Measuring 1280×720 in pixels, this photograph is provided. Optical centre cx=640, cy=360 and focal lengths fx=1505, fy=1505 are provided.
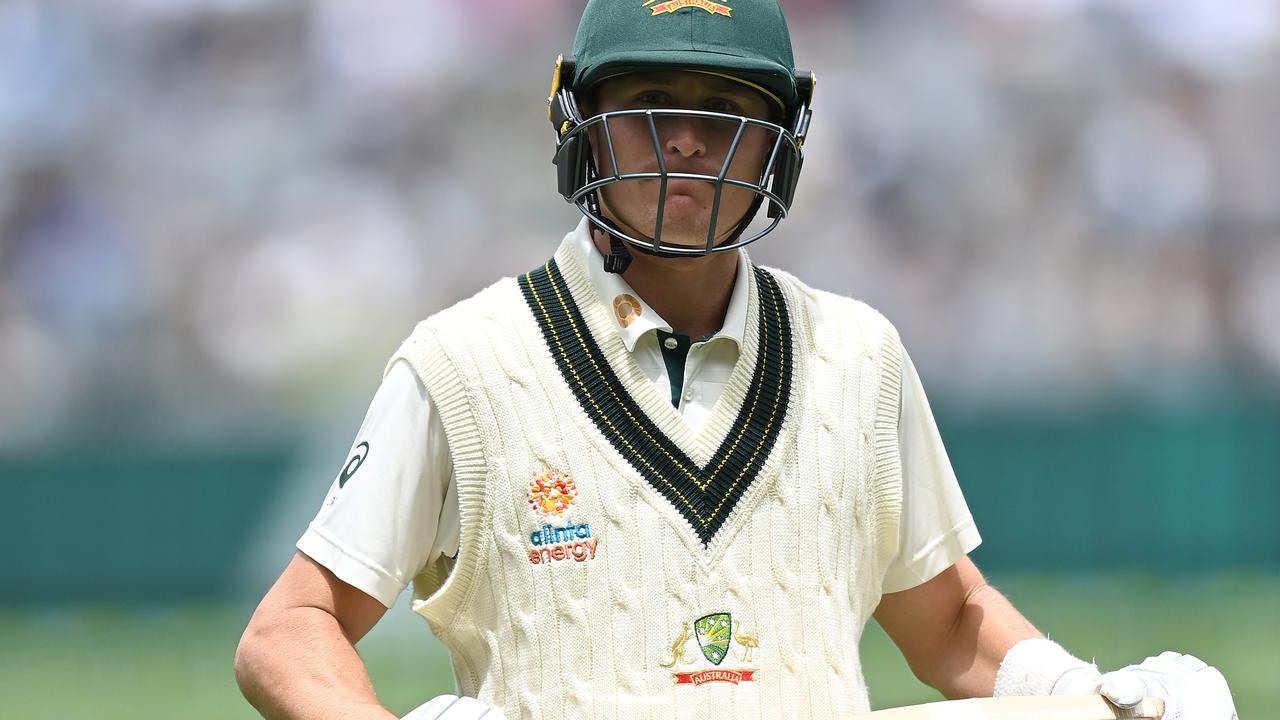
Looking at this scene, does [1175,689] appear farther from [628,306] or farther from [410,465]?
[410,465]

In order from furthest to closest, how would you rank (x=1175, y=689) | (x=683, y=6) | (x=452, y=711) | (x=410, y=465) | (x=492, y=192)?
(x=492, y=192) → (x=683, y=6) → (x=410, y=465) → (x=1175, y=689) → (x=452, y=711)

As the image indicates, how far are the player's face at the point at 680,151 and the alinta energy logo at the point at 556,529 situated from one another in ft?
1.27

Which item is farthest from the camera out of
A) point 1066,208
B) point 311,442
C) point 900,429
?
point 1066,208

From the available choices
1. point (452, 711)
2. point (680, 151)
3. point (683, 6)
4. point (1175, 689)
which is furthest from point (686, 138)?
point (1175, 689)

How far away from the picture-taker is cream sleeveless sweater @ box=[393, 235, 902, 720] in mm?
1963

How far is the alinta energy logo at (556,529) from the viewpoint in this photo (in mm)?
1970

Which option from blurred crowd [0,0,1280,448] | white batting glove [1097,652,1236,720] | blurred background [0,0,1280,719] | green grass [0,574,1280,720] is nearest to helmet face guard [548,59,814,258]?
white batting glove [1097,652,1236,720]

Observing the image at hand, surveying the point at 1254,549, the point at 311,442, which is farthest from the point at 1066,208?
the point at 311,442

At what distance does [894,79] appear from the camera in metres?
8.60

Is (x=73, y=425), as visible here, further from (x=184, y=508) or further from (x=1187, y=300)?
(x=1187, y=300)

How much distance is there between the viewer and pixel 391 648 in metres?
6.71

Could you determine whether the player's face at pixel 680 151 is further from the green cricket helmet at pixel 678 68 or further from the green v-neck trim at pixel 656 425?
the green v-neck trim at pixel 656 425

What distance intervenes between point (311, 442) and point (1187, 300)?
184 inches

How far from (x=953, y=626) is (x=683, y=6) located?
40.6 inches
